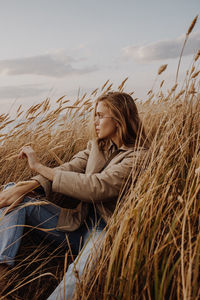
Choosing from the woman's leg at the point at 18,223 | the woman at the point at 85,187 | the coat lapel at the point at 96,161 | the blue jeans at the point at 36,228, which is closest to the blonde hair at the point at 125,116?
the woman at the point at 85,187

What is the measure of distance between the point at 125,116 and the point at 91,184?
1.81 feet

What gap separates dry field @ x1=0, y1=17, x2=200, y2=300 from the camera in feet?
2.92

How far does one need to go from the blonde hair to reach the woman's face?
3cm

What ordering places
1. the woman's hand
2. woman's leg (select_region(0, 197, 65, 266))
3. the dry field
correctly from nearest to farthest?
the dry field
woman's leg (select_region(0, 197, 65, 266))
the woman's hand

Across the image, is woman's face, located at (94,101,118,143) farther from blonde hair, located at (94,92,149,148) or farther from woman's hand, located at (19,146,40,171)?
woman's hand, located at (19,146,40,171)

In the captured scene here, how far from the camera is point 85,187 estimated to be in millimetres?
1506

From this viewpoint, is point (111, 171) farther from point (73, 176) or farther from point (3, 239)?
point (3, 239)

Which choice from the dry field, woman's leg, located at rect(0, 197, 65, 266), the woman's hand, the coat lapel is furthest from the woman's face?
woman's leg, located at rect(0, 197, 65, 266)

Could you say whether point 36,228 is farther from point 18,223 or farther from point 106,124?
point 106,124

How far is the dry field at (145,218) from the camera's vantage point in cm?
89

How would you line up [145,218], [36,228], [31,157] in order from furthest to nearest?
1. [31,157]
2. [36,228]
3. [145,218]

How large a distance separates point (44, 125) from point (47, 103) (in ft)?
0.78

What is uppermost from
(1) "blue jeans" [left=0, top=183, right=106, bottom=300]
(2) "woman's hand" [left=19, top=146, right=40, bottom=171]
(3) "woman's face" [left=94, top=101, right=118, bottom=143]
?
(3) "woman's face" [left=94, top=101, right=118, bottom=143]

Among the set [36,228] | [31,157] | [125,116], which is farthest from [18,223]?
[125,116]
